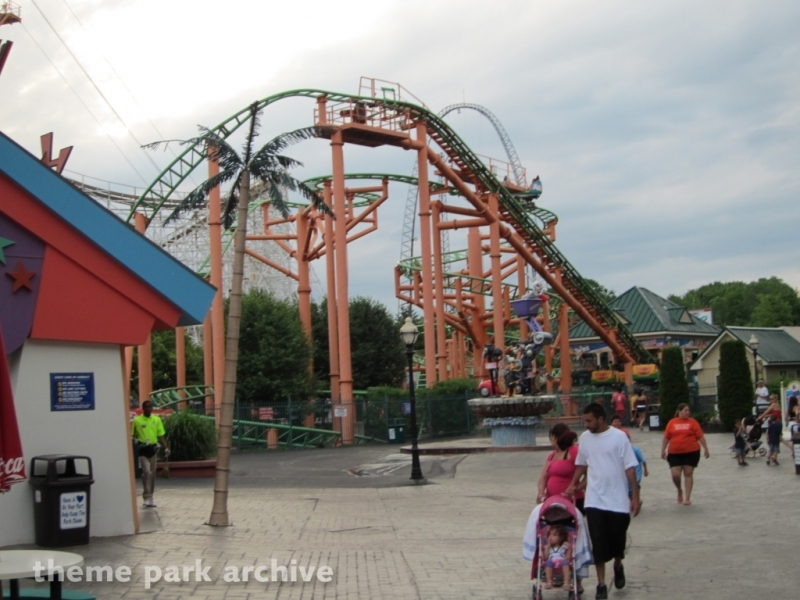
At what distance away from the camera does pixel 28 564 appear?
5.96 meters

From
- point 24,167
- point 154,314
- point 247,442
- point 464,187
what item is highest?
point 464,187

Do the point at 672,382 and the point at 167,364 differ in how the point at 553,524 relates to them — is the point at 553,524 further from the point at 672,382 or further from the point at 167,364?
the point at 167,364

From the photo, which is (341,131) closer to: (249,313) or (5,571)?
(249,313)

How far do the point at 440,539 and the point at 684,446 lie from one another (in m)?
4.50

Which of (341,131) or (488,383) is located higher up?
(341,131)

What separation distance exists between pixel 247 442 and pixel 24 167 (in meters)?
22.2

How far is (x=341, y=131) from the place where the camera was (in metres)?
34.2

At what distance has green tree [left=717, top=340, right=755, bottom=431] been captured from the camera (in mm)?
30294

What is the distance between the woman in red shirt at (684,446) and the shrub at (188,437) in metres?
11.2

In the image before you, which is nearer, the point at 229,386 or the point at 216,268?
the point at 229,386

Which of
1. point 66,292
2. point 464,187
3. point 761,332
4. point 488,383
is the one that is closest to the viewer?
point 66,292

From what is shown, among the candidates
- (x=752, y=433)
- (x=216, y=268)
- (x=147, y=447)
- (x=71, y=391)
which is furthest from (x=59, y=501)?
(x=216, y=268)

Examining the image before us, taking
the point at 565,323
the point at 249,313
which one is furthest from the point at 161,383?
the point at 565,323

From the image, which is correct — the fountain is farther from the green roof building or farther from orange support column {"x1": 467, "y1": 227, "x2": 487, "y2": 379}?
the green roof building
